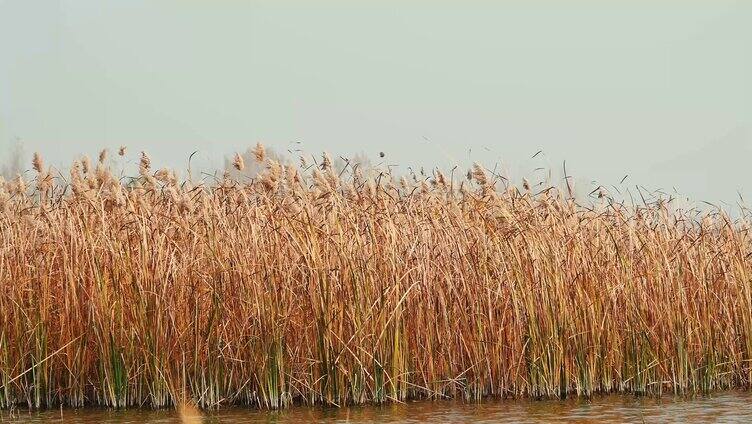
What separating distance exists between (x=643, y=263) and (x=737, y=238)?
137 cm

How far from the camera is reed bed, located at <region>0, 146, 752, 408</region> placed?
8.13 metres

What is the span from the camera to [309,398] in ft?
27.0

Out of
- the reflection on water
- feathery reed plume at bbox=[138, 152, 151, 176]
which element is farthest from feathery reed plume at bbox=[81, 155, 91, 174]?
the reflection on water

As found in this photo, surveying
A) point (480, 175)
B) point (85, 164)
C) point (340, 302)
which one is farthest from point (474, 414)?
point (85, 164)

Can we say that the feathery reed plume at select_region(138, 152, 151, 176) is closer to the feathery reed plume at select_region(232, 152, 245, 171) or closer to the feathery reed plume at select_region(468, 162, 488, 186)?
the feathery reed plume at select_region(232, 152, 245, 171)

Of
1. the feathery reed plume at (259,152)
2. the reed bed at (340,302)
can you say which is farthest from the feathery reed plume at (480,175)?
the feathery reed plume at (259,152)

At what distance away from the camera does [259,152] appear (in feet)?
32.9

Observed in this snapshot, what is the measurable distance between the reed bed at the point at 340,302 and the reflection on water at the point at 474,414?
0.68 ft

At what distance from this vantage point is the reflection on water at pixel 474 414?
7496 mm

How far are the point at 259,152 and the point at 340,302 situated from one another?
245 centimetres

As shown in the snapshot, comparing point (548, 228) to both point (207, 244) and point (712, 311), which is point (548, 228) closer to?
point (712, 311)

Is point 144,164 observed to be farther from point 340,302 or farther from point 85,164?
point 340,302

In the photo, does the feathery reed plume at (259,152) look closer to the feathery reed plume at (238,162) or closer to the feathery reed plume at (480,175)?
the feathery reed plume at (238,162)

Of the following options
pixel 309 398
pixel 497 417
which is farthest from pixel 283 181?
pixel 497 417
